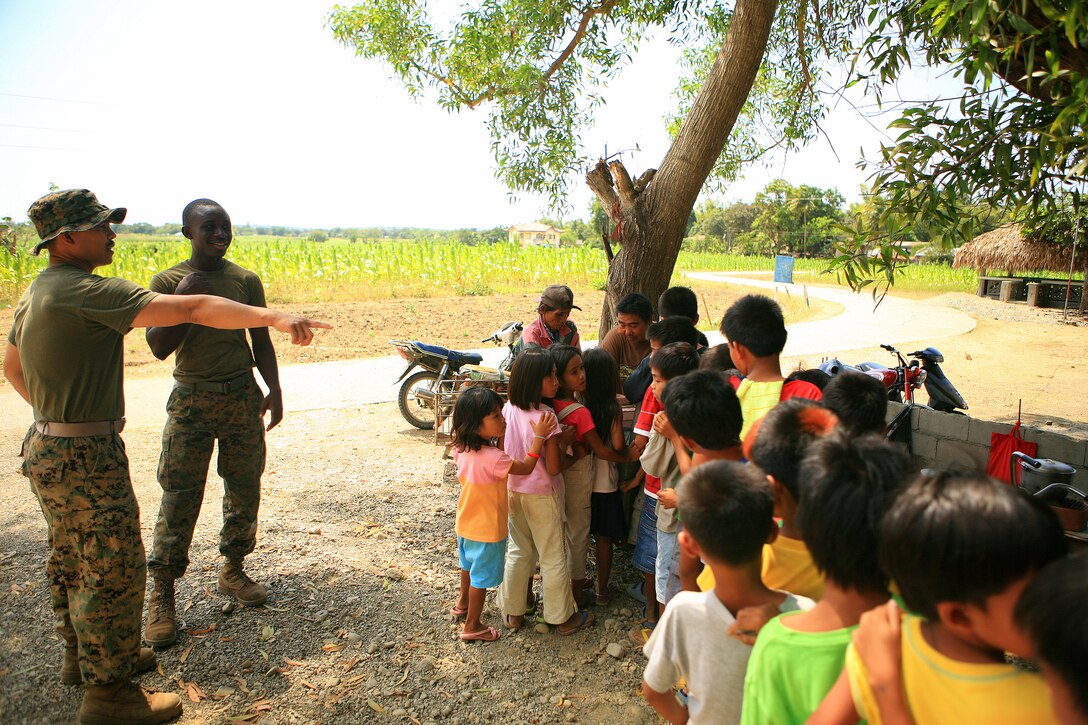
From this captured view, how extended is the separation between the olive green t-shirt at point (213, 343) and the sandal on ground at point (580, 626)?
7.00 ft

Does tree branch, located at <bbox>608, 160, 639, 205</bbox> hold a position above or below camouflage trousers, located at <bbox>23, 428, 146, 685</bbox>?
above

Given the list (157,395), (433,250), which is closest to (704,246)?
(433,250)

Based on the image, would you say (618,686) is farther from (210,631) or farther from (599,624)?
(210,631)

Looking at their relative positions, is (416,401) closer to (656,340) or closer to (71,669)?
(656,340)

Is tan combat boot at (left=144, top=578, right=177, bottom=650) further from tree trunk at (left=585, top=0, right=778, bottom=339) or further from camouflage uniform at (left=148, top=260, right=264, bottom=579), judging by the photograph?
tree trunk at (left=585, top=0, right=778, bottom=339)

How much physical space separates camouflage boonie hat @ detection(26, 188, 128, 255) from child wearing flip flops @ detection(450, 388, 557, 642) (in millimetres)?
1673

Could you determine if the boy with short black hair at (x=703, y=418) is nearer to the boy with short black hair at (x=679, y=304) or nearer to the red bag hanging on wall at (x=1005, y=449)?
the boy with short black hair at (x=679, y=304)

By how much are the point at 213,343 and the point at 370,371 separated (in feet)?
21.7

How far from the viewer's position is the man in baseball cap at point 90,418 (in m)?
2.70

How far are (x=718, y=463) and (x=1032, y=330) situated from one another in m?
17.9

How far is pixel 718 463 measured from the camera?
1862 mm

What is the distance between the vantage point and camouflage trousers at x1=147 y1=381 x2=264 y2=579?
138 inches

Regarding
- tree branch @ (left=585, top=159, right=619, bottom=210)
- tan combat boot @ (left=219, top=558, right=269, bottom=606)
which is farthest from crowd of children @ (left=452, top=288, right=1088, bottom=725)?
tree branch @ (left=585, top=159, right=619, bottom=210)

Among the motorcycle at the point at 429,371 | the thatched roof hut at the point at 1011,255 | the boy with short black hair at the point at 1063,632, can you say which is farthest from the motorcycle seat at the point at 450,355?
the thatched roof hut at the point at 1011,255
